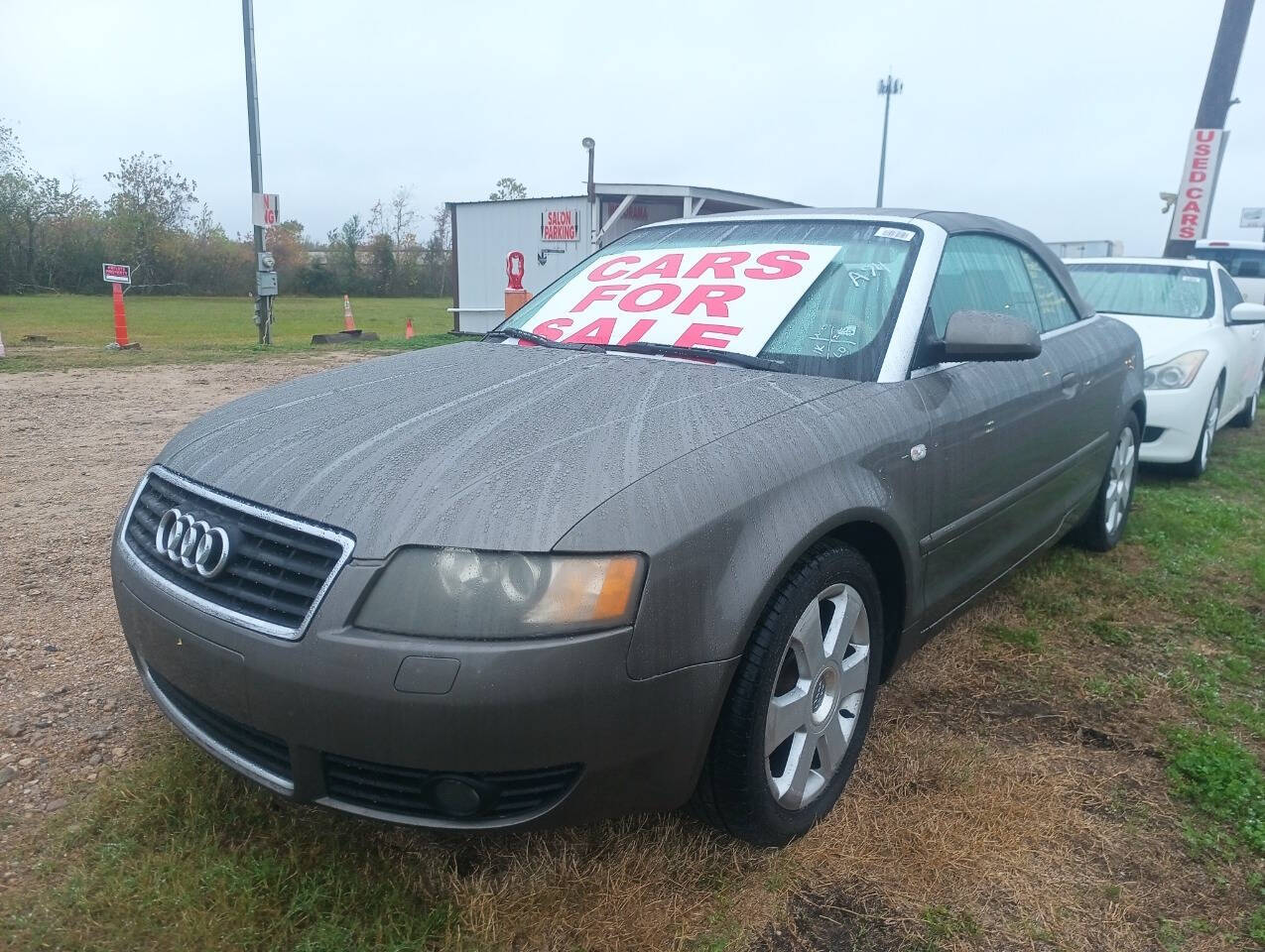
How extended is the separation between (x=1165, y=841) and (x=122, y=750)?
2718 millimetres

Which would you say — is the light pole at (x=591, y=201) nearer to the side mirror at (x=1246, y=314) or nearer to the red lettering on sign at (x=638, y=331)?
the side mirror at (x=1246, y=314)

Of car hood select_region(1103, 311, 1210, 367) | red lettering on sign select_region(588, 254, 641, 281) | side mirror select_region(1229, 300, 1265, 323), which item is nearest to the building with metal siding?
car hood select_region(1103, 311, 1210, 367)

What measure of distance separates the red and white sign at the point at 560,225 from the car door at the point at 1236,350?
13121mm

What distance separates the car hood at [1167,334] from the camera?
18.4 ft

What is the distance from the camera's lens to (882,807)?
7.54 feet

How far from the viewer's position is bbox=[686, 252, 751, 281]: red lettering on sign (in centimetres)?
286

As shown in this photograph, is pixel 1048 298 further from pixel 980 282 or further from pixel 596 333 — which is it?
pixel 596 333

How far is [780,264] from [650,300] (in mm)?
427

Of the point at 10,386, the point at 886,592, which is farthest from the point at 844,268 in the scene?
the point at 10,386

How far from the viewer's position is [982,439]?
269cm

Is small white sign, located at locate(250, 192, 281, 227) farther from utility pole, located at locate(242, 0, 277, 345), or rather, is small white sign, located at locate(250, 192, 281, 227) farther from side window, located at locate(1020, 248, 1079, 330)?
side window, located at locate(1020, 248, 1079, 330)

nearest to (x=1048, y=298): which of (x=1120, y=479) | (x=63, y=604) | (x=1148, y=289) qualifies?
(x=1120, y=479)

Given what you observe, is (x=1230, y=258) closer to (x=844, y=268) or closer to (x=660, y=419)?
(x=844, y=268)

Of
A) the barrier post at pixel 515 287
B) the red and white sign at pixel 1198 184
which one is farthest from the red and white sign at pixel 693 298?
the red and white sign at pixel 1198 184
